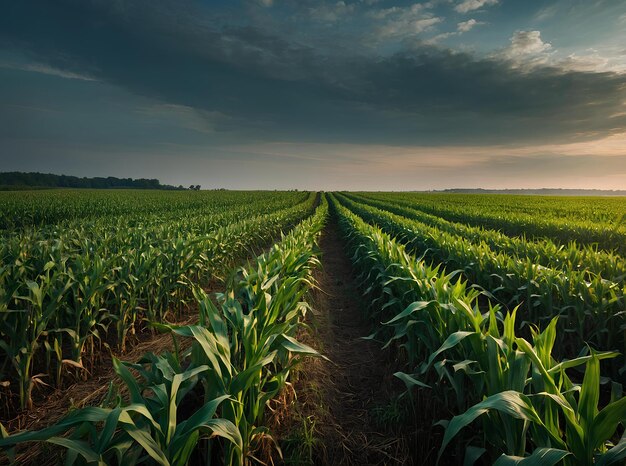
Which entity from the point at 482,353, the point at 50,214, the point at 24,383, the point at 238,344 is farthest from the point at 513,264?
the point at 50,214

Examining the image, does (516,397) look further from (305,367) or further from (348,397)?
(305,367)

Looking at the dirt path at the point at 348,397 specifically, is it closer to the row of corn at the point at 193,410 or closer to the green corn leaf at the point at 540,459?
the row of corn at the point at 193,410

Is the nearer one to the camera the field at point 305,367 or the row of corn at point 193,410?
the row of corn at point 193,410

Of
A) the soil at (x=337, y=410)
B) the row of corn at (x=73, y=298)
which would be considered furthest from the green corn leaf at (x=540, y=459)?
the row of corn at (x=73, y=298)

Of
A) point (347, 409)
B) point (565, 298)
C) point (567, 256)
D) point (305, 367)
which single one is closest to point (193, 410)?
point (347, 409)

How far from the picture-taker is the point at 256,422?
2584 millimetres

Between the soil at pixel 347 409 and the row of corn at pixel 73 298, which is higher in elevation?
the row of corn at pixel 73 298

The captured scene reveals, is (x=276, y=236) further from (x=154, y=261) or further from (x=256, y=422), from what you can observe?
(x=256, y=422)

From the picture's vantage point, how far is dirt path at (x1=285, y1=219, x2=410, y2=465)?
2.70m

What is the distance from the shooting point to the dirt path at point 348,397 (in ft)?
8.87

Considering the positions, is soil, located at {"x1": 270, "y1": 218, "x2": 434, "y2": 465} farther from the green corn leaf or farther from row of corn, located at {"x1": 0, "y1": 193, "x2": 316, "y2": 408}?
row of corn, located at {"x1": 0, "y1": 193, "x2": 316, "y2": 408}

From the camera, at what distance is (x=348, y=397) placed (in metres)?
3.64

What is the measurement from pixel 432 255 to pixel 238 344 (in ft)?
24.4

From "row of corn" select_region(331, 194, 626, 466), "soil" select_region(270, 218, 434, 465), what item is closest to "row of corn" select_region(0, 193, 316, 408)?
"soil" select_region(270, 218, 434, 465)
